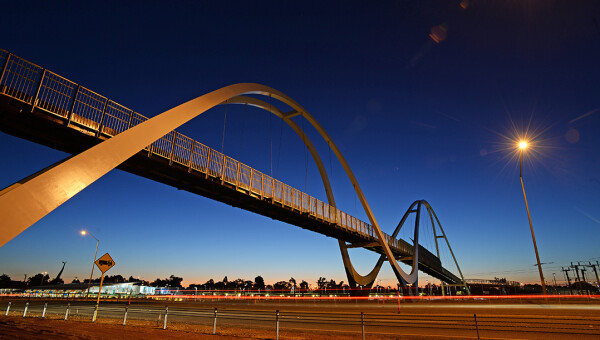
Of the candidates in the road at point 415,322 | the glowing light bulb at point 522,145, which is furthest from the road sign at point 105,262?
the glowing light bulb at point 522,145

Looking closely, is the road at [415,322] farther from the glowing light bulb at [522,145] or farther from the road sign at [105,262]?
the glowing light bulb at [522,145]

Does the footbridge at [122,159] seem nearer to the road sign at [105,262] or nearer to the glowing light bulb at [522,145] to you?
the road sign at [105,262]

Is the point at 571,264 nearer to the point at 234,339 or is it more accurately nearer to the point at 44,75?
the point at 234,339

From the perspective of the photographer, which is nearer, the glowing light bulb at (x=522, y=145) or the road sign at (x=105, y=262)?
the road sign at (x=105, y=262)

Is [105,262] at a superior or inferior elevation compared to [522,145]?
inferior

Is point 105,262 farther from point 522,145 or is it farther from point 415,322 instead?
point 522,145

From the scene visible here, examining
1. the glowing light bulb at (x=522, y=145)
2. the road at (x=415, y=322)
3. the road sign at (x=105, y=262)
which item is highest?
the glowing light bulb at (x=522, y=145)

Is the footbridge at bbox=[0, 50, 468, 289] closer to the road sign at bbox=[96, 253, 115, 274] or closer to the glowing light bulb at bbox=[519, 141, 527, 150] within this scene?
the road sign at bbox=[96, 253, 115, 274]

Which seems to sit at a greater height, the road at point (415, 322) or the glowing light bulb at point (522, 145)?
the glowing light bulb at point (522, 145)

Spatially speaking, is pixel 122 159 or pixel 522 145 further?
pixel 522 145

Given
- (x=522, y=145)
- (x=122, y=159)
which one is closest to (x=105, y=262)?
(x=122, y=159)

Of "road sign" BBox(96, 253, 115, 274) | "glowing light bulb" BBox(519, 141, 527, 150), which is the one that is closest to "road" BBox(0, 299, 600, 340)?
"road sign" BBox(96, 253, 115, 274)

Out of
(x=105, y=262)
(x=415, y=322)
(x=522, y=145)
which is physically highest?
(x=522, y=145)

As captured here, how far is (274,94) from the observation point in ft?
100
